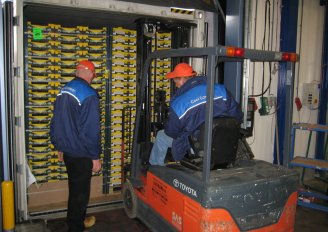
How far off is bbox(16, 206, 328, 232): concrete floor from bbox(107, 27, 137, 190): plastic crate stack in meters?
0.93

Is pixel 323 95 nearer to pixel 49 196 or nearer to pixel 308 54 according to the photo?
pixel 308 54

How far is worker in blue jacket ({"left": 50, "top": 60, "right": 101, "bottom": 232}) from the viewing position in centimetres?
374

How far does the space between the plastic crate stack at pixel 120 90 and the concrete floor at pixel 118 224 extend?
36.6 inches

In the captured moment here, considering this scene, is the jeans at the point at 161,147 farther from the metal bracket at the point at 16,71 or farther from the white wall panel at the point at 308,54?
the white wall panel at the point at 308,54

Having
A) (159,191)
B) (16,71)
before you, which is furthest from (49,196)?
(159,191)

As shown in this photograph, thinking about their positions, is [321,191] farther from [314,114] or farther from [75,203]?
[75,203]

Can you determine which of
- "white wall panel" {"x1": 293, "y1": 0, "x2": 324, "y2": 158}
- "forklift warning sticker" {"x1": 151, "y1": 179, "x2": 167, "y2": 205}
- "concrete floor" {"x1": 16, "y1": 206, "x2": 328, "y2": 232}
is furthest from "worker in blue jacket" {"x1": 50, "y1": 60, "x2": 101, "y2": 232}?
"white wall panel" {"x1": 293, "y1": 0, "x2": 324, "y2": 158}

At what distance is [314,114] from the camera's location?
702 cm

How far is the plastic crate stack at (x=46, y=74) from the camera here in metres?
5.05

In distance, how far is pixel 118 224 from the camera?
4.62m

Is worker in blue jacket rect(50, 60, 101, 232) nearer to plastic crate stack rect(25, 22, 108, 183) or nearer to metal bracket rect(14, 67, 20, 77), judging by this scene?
metal bracket rect(14, 67, 20, 77)

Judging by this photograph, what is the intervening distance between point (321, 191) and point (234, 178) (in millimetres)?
3819

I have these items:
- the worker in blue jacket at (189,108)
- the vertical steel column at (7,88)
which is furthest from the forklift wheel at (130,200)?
the vertical steel column at (7,88)

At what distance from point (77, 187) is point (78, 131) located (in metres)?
0.70
